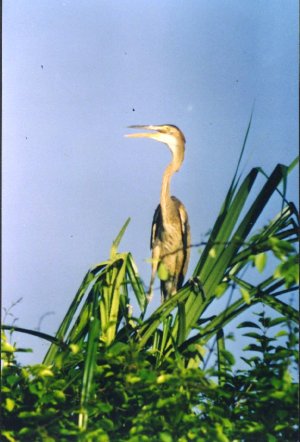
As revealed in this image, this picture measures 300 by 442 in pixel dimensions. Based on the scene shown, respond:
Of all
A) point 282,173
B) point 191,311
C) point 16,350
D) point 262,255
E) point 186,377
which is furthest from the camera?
point 191,311

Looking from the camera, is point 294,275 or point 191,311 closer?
point 294,275

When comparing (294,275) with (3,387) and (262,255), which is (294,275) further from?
(3,387)

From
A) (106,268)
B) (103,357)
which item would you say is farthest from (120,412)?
(106,268)

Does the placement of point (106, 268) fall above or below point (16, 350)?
above

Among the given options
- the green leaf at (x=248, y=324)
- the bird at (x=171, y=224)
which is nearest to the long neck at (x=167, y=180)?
the bird at (x=171, y=224)

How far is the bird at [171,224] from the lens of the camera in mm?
2779

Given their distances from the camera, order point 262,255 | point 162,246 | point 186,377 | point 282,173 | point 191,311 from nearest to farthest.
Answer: point 262,255, point 186,377, point 282,173, point 191,311, point 162,246

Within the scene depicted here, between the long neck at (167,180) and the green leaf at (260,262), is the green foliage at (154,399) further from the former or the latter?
the long neck at (167,180)

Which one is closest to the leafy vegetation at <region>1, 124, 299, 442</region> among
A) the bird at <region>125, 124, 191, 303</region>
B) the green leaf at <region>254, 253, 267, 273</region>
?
the green leaf at <region>254, 253, 267, 273</region>

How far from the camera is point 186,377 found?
1.55 metres

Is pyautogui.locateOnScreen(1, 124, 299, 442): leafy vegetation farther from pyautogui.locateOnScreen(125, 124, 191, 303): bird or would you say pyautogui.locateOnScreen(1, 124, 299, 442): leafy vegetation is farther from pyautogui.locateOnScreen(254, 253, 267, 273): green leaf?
pyautogui.locateOnScreen(125, 124, 191, 303): bird

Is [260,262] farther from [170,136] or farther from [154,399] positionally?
[170,136]

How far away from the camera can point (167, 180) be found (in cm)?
291

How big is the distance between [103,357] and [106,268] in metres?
0.40
